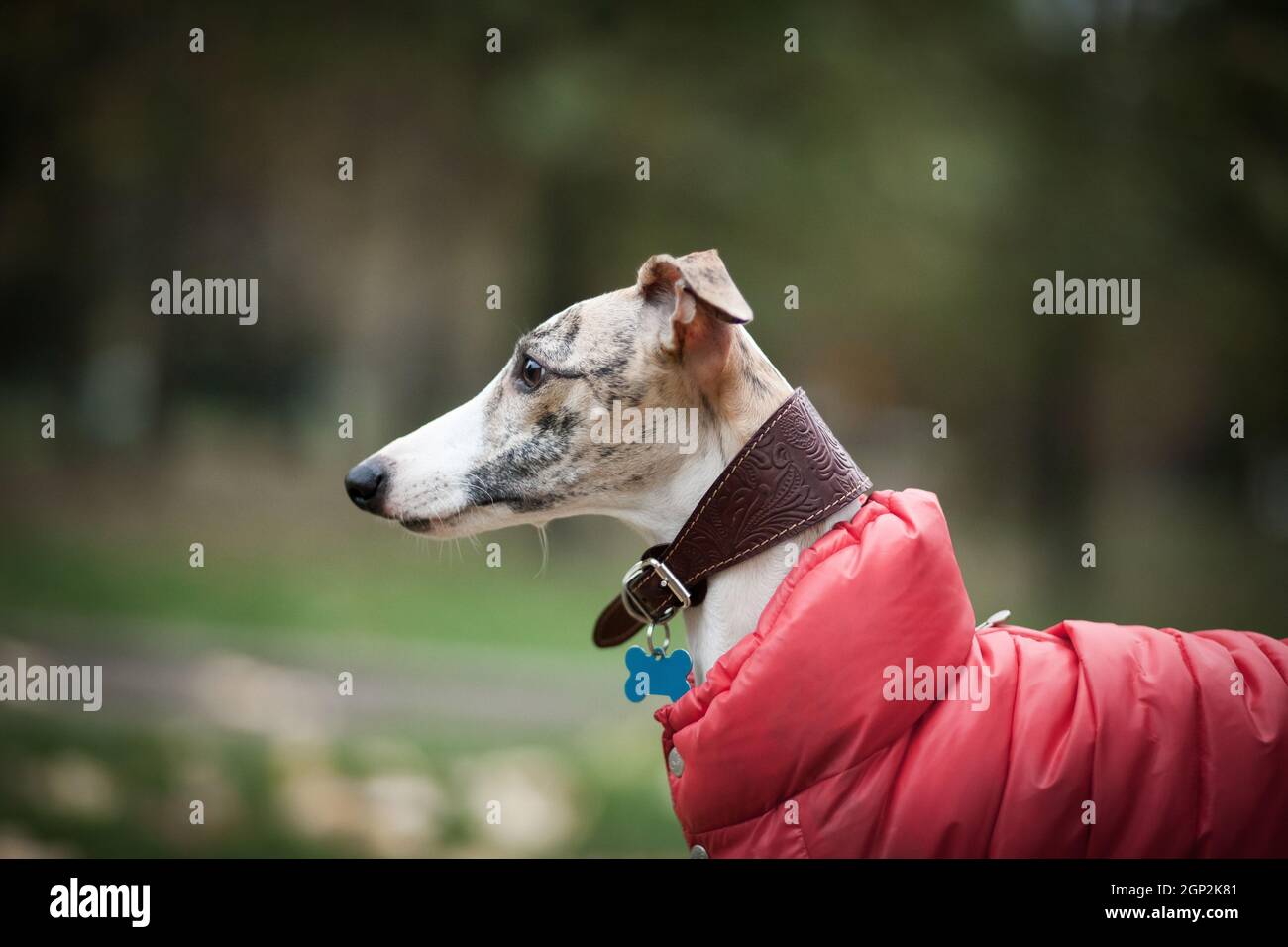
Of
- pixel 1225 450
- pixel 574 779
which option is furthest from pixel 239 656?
pixel 1225 450

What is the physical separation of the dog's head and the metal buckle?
187mm

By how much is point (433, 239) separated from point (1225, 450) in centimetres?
700

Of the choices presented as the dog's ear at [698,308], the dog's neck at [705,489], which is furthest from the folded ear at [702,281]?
the dog's neck at [705,489]

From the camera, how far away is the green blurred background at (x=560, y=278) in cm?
671

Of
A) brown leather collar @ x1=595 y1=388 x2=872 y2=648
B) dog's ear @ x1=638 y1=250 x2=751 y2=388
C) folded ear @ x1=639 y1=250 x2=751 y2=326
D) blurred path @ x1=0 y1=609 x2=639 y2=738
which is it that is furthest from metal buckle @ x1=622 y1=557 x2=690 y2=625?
blurred path @ x1=0 y1=609 x2=639 y2=738

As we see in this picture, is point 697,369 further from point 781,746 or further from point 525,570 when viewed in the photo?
point 525,570

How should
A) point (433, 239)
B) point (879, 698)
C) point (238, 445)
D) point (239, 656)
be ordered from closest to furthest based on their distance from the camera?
point (879, 698), point (239, 656), point (238, 445), point (433, 239)

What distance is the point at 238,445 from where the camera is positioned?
321 inches

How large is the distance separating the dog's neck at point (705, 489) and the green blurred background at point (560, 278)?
3.78 meters

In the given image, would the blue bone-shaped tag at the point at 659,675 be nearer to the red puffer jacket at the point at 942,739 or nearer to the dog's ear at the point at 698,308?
the red puffer jacket at the point at 942,739

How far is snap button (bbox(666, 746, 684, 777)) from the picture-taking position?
2.05 metres

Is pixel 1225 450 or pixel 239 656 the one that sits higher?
pixel 1225 450

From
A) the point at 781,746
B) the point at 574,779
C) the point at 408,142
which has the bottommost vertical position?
the point at 574,779

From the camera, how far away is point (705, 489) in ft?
7.02
